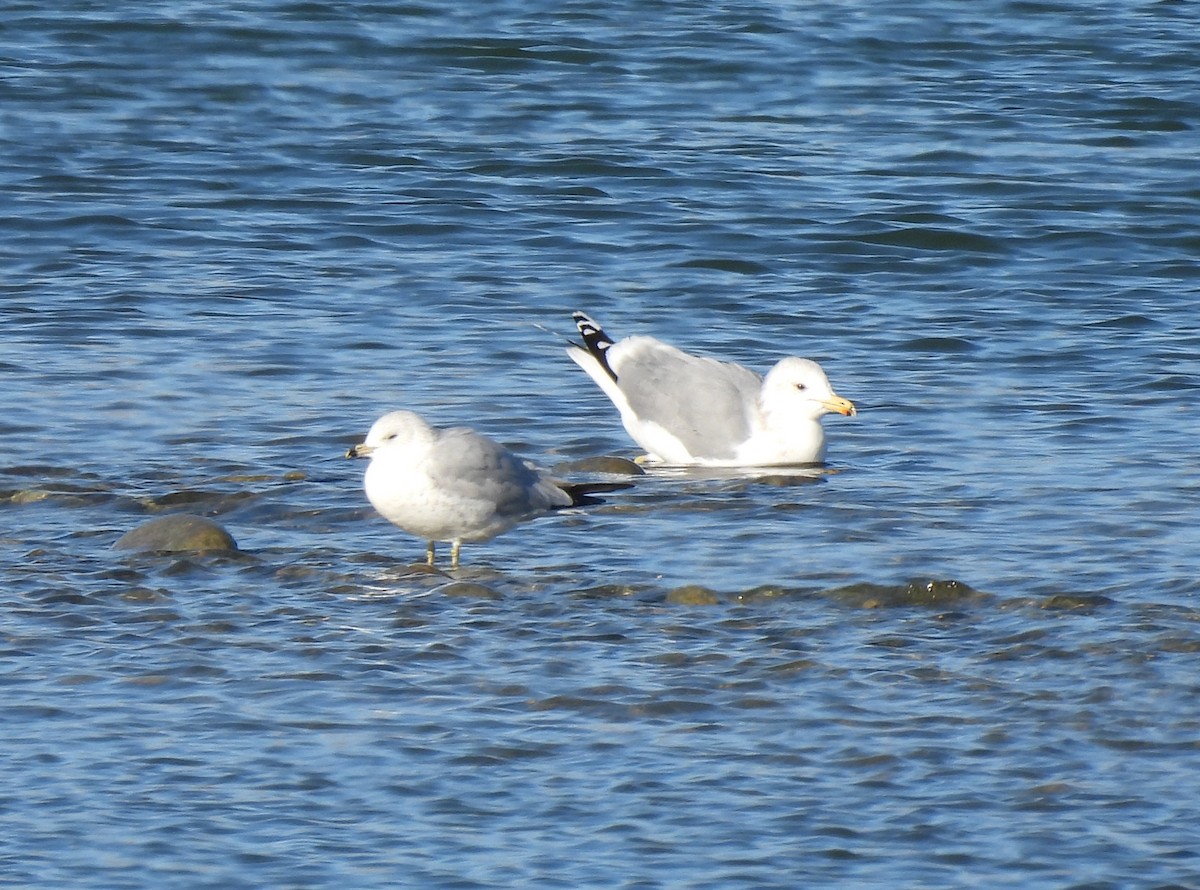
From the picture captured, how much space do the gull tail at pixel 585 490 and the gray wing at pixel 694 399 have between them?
36.9 inches

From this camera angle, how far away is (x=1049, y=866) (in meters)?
4.87

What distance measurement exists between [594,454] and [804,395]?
863mm

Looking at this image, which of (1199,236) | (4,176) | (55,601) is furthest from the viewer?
(4,176)

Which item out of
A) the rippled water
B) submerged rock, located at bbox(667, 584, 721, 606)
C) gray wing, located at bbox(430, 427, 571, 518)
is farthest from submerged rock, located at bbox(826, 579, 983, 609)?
gray wing, located at bbox(430, 427, 571, 518)

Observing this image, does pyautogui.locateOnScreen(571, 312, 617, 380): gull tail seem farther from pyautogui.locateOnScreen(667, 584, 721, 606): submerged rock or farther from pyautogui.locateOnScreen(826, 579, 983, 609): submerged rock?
pyautogui.locateOnScreen(826, 579, 983, 609): submerged rock

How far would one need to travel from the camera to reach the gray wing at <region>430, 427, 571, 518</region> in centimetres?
719

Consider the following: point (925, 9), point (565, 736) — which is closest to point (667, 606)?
point (565, 736)

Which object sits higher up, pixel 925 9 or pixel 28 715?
pixel 925 9

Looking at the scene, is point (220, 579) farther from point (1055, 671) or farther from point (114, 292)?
point (114, 292)

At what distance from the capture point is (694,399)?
29.4 feet

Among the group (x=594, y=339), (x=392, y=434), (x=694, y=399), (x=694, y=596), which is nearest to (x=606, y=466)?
(x=694, y=399)

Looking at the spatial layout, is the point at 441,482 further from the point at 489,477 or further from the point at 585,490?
the point at 585,490

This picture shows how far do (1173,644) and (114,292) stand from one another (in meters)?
6.54

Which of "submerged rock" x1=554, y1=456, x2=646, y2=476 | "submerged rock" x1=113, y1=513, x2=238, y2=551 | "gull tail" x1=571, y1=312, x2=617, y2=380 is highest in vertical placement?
"gull tail" x1=571, y1=312, x2=617, y2=380
